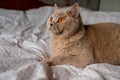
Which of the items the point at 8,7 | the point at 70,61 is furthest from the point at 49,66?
the point at 8,7

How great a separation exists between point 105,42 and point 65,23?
30cm

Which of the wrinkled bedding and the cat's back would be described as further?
the cat's back

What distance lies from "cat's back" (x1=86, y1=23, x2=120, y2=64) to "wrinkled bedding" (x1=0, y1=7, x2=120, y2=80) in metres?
0.12

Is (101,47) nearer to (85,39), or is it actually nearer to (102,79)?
(85,39)

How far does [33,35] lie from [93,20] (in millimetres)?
612

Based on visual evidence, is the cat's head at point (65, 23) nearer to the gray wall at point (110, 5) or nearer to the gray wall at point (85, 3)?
the gray wall at point (85, 3)

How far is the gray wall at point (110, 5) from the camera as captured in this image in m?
2.68

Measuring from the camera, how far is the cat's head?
1.18 meters

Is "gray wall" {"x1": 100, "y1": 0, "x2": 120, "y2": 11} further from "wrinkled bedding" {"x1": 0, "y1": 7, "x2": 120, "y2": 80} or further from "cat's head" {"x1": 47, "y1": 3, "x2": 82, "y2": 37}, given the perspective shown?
"cat's head" {"x1": 47, "y1": 3, "x2": 82, "y2": 37}

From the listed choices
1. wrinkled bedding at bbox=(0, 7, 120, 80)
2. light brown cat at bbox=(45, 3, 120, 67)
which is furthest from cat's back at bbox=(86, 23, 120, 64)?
wrinkled bedding at bbox=(0, 7, 120, 80)

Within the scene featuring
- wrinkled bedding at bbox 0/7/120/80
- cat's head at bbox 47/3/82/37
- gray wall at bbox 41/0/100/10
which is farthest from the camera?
gray wall at bbox 41/0/100/10

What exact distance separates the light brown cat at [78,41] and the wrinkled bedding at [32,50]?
76 millimetres

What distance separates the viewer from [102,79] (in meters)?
0.96

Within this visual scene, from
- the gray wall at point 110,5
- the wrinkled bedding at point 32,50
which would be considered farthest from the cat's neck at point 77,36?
the gray wall at point 110,5
